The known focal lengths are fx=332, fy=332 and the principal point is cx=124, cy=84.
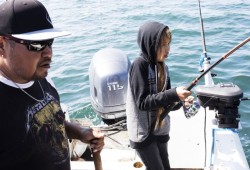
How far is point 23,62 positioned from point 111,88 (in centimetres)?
269

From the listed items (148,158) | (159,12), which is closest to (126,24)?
(159,12)

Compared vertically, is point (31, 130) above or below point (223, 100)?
above

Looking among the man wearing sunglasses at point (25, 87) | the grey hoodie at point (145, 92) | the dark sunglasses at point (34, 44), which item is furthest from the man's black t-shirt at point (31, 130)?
the grey hoodie at point (145, 92)

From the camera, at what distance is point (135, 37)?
9914 millimetres

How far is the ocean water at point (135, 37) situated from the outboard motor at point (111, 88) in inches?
54.2

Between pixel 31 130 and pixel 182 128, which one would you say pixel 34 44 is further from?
pixel 182 128

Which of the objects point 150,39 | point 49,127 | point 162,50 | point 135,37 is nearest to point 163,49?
point 162,50

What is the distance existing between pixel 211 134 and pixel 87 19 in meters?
9.87

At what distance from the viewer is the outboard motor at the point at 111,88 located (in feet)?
13.8

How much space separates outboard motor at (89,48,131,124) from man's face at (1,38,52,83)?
8.47 ft

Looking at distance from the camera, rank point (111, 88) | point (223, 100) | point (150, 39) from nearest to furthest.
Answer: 1. point (150, 39)
2. point (223, 100)
3. point (111, 88)

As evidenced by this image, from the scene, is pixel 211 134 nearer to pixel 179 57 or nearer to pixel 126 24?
pixel 179 57

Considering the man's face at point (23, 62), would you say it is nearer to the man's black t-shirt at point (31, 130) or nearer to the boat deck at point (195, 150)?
the man's black t-shirt at point (31, 130)

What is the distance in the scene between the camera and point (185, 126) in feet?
11.5
